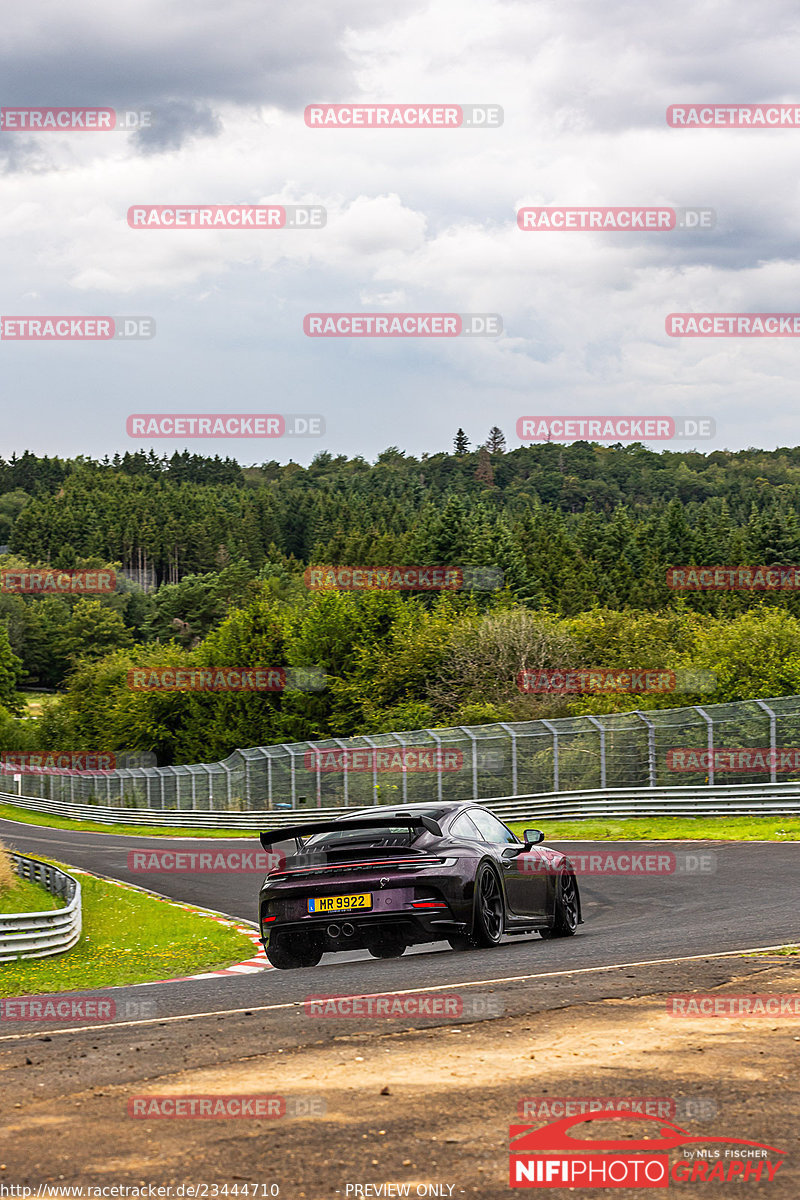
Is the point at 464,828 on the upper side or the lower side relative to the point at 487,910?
upper

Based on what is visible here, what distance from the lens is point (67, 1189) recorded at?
4152 millimetres

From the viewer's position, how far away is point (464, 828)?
35.9 ft

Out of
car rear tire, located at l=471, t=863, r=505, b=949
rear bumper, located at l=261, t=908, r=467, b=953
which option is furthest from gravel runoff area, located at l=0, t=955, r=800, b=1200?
car rear tire, located at l=471, t=863, r=505, b=949

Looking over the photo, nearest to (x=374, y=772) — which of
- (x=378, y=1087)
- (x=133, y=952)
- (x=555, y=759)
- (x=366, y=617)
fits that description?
(x=555, y=759)

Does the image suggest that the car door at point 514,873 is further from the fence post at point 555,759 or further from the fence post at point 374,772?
the fence post at point 374,772

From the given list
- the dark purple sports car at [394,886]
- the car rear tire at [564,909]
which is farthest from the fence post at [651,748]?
the dark purple sports car at [394,886]

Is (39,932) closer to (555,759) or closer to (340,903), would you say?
(340,903)

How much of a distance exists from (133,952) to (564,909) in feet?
20.3

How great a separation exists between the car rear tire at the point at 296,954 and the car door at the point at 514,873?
5.69 ft

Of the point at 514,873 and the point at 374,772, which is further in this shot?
the point at 374,772

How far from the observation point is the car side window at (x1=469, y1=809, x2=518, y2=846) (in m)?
11.3

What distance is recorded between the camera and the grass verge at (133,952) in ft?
43.0

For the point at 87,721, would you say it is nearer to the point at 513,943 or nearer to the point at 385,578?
the point at 385,578

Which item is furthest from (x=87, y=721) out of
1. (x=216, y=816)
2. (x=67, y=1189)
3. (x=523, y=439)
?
(x=67, y=1189)
